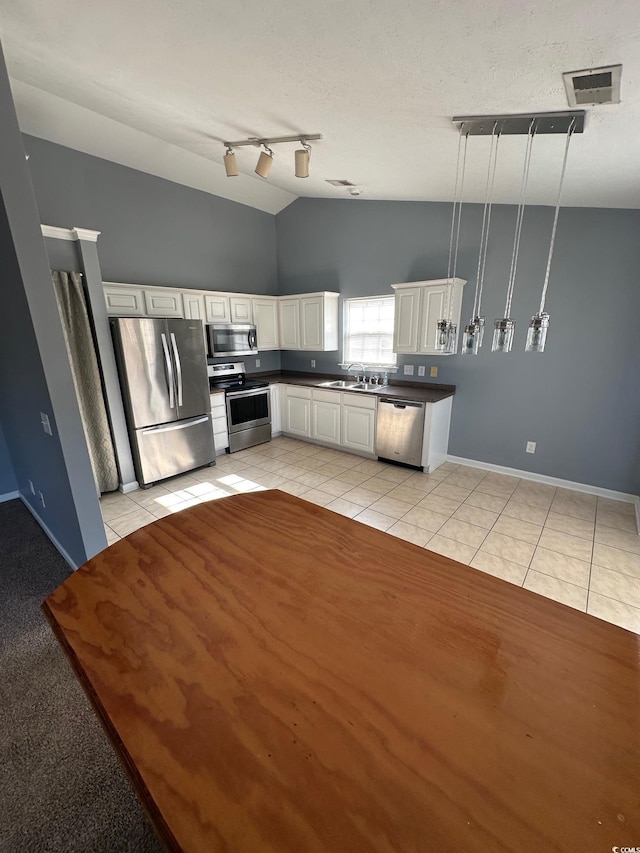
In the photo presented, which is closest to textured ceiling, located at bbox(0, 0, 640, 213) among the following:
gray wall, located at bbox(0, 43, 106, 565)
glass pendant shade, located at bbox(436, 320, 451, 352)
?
gray wall, located at bbox(0, 43, 106, 565)

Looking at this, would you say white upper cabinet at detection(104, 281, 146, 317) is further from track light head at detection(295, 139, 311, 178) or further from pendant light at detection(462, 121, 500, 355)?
Answer: pendant light at detection(462, 121, 500, 355)

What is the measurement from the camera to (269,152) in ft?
9.75

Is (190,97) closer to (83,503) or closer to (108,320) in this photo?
(108,320)

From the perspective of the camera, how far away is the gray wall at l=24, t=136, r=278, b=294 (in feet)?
11.2

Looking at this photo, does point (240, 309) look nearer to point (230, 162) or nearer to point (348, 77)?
point (230, 162)

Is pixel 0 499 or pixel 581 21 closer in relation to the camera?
pixel 581 21

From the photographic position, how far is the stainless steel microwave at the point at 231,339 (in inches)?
176

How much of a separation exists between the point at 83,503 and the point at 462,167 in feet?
11.4

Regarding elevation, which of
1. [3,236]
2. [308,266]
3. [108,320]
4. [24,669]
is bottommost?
[24,669]

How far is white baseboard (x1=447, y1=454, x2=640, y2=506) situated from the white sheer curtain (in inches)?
150

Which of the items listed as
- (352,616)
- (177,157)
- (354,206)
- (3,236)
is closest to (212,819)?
(352,616)

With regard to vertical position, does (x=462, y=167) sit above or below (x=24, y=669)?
above

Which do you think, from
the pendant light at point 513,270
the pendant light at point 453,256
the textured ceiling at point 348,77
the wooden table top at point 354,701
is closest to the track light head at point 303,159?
the textured ceiling at point 348,77

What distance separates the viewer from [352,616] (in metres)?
0.88
